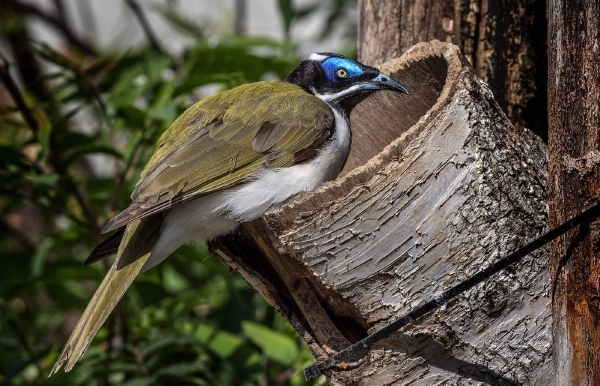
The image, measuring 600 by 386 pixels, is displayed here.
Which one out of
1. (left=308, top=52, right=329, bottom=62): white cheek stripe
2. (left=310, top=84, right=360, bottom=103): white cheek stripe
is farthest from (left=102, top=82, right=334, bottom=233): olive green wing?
(left=308, top=52, right=329, bottom=62): white cheek stripe

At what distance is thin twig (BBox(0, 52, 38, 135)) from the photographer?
4.24 meters

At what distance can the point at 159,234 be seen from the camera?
3754 millimetres

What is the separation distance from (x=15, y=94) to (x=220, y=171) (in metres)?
1.47

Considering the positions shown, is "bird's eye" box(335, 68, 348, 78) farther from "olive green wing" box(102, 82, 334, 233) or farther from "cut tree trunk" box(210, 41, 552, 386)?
"cut tree trunk" box(210, 41, 552, 386)

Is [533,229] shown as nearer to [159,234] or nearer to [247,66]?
[159,234]

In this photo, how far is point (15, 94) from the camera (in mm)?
4355

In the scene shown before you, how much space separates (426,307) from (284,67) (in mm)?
2714

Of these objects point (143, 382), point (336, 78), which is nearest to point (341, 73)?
point (336, 78)

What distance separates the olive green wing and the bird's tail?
10.1 inches

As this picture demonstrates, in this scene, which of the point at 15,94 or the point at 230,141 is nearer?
the point at 230,141

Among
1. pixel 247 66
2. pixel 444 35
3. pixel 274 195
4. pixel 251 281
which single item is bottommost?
pixel 251 281

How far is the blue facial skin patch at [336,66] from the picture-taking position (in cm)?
421

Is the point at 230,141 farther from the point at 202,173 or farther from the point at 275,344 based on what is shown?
the point at 275,344

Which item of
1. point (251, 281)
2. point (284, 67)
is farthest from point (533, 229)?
point (284, 67)
